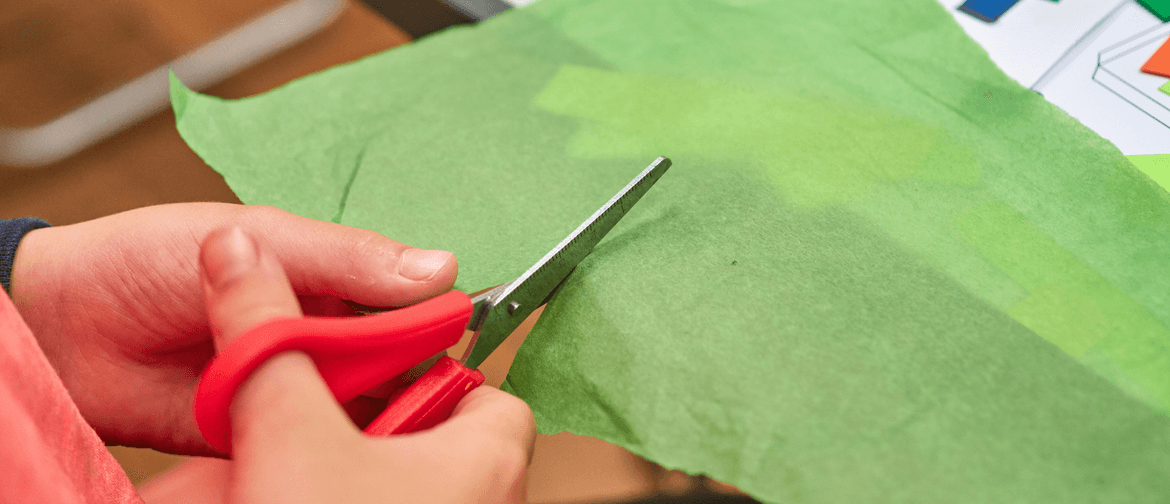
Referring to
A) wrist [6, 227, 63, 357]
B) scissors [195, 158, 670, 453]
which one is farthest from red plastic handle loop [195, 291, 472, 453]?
wrist [6, 227, 63, 357]

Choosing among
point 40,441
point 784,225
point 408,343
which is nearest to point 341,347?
point 408,343

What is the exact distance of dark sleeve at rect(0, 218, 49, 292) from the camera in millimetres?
488

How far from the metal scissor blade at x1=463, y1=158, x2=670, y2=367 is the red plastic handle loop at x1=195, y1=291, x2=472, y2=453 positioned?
24 millimetres

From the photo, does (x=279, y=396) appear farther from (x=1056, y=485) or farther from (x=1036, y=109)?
(x=1036, y=109)

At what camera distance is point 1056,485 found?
0.31 metres

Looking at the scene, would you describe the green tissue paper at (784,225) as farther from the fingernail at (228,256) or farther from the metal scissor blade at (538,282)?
the fingernail at (228,256)

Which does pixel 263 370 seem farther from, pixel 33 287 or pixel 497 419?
pixel 33 287

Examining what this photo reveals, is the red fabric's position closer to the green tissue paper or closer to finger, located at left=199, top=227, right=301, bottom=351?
finger, located at left=199, top=227, right=301, bottom=351

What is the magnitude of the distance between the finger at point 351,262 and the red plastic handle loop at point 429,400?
0.20ft

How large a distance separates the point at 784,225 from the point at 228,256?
352 mm

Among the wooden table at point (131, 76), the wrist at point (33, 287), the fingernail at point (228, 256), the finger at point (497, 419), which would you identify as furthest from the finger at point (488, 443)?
the wrist at point (33, 287)

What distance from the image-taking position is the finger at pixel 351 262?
41 cm

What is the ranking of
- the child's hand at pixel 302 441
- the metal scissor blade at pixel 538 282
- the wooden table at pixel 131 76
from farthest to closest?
the wooden table at pixel 131 76 → the metal scissor blade at pixel 538 282 → the child's hand at pixel 302 441

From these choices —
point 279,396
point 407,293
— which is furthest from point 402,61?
point 279,396
